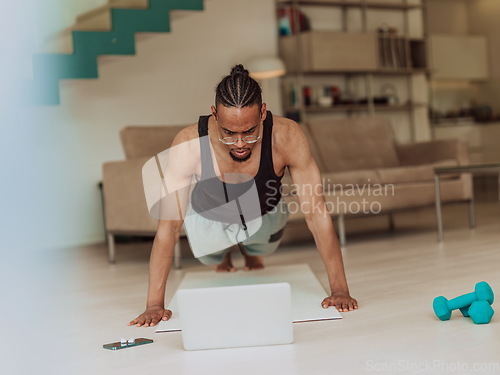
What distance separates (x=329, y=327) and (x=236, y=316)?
12.8 inches

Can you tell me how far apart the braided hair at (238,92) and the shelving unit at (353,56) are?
14.1ft

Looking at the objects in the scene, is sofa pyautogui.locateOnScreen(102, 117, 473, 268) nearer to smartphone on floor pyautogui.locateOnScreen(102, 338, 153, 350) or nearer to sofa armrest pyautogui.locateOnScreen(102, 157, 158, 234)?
sofa armrest pyautogui.locateOnScreen(102, 157, 158, 234)

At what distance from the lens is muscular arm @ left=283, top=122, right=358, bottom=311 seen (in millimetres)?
2408

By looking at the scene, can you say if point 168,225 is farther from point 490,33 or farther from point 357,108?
point 490,33

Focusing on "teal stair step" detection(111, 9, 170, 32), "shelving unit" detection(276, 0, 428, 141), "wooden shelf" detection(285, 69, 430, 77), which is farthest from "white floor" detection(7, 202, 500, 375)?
"wooden shelf" detection(285, 69, 430, 77)

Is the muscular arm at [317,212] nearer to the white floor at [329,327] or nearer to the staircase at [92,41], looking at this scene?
the white floor at [329,327]

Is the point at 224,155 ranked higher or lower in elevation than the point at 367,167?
higher

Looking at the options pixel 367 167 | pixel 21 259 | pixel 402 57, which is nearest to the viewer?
pixel 21 259

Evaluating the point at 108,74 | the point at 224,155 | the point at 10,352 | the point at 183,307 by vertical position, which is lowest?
the point at 10,352

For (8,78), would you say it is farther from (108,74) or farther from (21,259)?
(21,259)

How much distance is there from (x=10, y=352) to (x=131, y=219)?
193 centimetres

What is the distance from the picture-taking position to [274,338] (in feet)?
6.48

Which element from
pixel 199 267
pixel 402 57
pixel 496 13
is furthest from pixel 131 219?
pixel 496 13

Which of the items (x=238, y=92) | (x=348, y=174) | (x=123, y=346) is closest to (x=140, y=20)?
(x=348, y=174)
